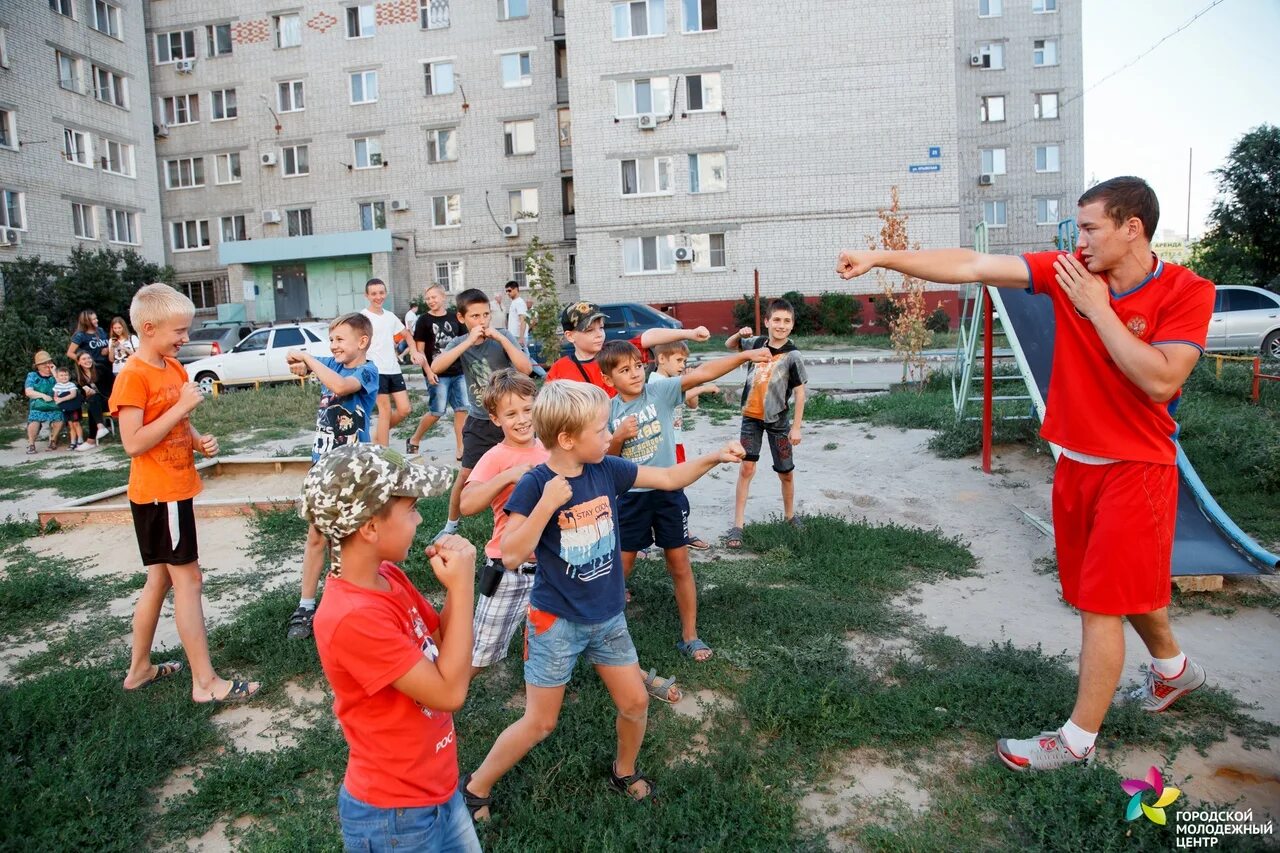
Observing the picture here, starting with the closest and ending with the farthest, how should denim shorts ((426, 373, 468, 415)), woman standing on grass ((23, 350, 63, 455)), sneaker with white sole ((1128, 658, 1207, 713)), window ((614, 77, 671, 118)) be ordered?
sneaker with white sole ((1128, 658, 1207, 713))
denim shorts ((426, 373, 468, 415))
woman standing on grass ((23, 350, 63, 455))
window ((614, 77, 671, 118))

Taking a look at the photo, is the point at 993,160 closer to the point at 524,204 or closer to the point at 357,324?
the point at 524,204

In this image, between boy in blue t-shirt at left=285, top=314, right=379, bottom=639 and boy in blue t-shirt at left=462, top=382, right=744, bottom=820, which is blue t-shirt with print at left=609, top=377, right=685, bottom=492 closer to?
boy in blue t-shirt at left=462, top=382, right=744, bottom=820

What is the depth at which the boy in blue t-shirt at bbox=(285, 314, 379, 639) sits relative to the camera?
473cm

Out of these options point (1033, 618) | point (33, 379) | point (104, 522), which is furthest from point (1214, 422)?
point (33, 379)

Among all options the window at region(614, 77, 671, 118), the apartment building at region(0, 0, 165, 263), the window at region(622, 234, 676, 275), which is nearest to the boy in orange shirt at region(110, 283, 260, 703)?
the window at region(622, 234, 676, 275)

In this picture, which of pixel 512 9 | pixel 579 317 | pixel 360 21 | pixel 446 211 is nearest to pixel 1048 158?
pixel 512 9

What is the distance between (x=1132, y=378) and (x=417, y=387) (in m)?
16.1

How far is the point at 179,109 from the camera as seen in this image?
3791 centimetres

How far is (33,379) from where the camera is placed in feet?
41.7

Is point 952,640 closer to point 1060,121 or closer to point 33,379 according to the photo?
point 33,379

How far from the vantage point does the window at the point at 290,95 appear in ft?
119

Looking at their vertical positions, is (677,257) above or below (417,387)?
above

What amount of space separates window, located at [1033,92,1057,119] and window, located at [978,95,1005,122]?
144 centimetres

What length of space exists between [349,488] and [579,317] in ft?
10.8
